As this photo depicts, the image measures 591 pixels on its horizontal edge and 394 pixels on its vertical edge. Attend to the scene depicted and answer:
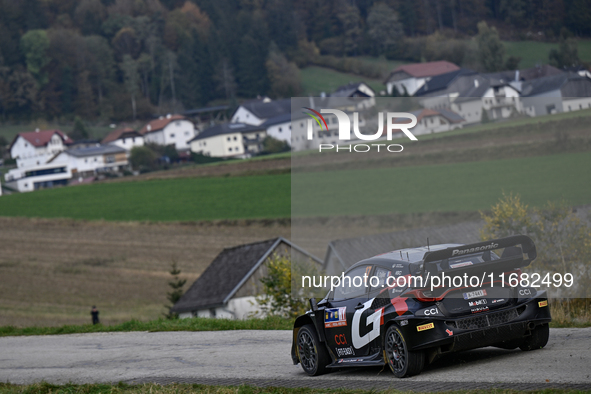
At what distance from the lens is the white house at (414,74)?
112 meters

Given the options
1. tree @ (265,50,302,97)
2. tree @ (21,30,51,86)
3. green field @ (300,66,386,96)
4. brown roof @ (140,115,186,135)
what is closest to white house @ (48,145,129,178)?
brown roof @ (140,115,186,135)

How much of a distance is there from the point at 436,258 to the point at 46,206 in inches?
2783

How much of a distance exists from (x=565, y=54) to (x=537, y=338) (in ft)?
264

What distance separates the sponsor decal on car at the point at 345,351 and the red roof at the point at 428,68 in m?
104

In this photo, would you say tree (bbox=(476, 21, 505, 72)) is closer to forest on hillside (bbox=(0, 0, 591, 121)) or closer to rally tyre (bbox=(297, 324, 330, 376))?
forest on hillside (bbox=(0, 0, 591, 121))

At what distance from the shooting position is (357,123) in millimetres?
16078

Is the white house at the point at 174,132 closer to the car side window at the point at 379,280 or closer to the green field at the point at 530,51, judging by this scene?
the green field at the point at 530,51

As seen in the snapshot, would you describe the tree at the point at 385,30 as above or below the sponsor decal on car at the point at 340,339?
above

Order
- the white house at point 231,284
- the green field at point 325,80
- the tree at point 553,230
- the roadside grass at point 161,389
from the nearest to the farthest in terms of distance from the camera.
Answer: the roadside grass at point 161,389, the tree at point 553,230, the white house at point 231,284, the green field at point 325,80

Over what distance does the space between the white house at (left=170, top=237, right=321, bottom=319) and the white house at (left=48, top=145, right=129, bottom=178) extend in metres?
71.5

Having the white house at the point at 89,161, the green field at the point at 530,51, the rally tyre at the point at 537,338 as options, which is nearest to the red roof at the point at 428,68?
the green field at the point at 530,51

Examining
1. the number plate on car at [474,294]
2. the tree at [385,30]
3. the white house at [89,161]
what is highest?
the tree at [385,30]

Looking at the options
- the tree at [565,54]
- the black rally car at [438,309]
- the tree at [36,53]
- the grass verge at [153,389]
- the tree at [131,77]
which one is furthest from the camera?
the tree at [36,53]

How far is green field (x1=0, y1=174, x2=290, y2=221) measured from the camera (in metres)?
64.8
